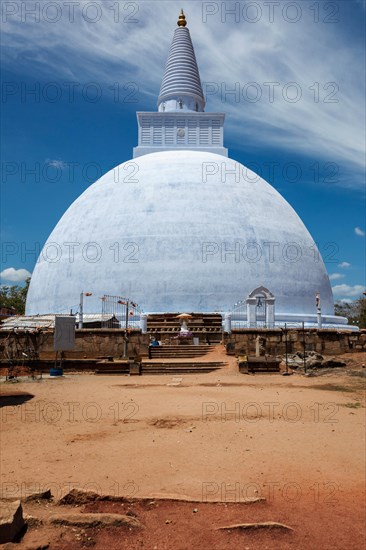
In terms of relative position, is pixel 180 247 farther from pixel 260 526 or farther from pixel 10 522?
pixel 10 522

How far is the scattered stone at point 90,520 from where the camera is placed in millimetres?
3643

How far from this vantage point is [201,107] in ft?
98.2

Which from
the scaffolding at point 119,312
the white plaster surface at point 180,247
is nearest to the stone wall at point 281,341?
the white plaster surface at point 180,247

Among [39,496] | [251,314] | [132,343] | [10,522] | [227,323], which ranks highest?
[251,314]

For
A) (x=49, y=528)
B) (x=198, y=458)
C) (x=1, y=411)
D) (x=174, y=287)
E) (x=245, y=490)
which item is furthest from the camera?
(x=174, y=287)

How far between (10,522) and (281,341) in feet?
47.2

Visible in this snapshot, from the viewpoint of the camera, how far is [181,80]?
29172 mm

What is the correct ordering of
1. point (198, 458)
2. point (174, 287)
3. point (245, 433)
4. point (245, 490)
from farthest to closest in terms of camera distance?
1. point (174, 287)
2. point (245, 433)
3. point (198, 458)
4. point (245, 490)

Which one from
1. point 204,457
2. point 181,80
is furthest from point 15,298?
point 204,457

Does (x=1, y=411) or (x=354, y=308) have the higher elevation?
(x=354, y=308)

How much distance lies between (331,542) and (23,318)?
19.3m

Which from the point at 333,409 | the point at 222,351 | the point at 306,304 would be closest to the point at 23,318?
the point at 222,351

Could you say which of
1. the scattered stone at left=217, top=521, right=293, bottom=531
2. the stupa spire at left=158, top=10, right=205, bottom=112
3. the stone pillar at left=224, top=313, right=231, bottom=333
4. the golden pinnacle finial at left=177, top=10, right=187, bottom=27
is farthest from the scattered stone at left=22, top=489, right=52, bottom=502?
the golden pinnacle finial at left=177, top=10, right=187, bottom=27

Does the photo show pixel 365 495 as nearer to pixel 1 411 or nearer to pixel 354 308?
pixel 1 411
